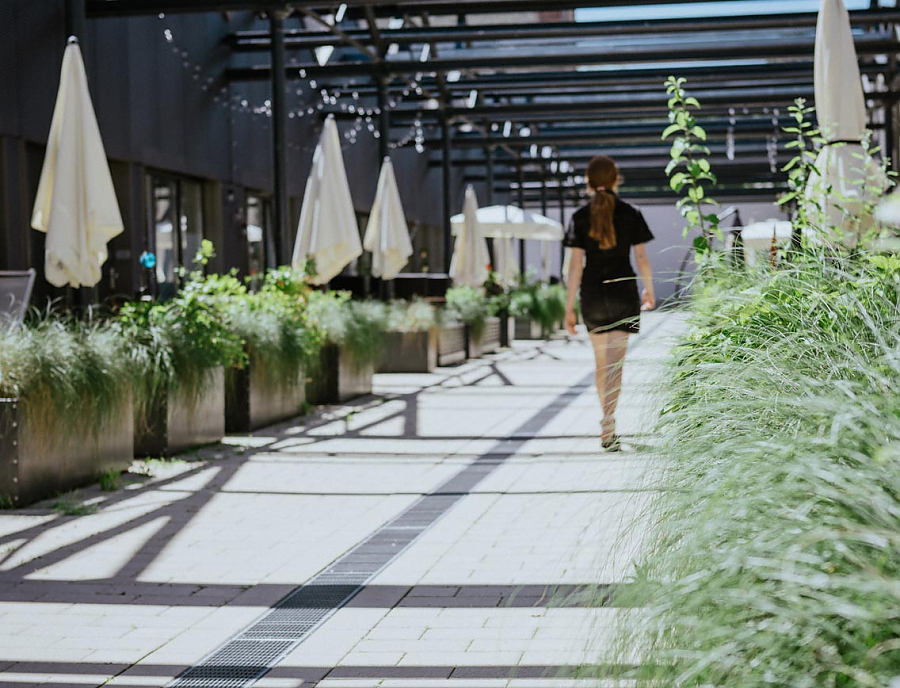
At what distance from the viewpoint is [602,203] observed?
7.23 m

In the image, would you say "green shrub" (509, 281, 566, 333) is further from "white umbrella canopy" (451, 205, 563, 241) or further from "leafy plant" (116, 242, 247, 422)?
"leafy plant" (116, 242, 247, 422)

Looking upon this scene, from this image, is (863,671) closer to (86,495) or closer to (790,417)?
(790,417)

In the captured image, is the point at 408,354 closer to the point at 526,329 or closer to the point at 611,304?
the point at 611,304

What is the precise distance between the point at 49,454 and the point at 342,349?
484 cm

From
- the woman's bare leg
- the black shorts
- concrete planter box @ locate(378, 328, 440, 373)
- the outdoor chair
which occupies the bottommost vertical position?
concrete planter box @ locate(378, 328, 440, 373)

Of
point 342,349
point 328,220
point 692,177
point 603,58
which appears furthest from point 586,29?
point 692,177

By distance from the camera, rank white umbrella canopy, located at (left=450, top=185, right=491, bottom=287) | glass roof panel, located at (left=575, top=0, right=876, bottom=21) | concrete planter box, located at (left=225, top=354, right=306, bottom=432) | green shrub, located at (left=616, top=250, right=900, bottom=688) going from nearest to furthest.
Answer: green shrub, located at (left=616, top=250, right=900, bottom=688) → concrete planter box, located at (left=225, top=354, right=306, bottom=432) → glass roof panel, located at (left=575, top=0, right=876, bottom=21) → white umbrella canopy, located at (left=450, top=185, right=491, bottom=287)

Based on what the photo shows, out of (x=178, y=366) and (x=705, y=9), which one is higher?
(x=705, y=9)

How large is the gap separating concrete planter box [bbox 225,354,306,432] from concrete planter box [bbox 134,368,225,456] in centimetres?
63

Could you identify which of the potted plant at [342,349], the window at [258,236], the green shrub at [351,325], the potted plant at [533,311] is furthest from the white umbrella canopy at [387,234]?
the potted plant at [533,311]

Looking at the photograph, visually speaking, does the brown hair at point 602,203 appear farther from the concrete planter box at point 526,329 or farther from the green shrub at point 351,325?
the concrete planter box at point 526,329

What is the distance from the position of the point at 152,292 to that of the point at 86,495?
7878 mm

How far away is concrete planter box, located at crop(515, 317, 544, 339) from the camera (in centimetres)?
2302

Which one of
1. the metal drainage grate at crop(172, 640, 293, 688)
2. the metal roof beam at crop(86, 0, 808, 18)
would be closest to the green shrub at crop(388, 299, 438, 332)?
the metal roof beam at crop(86, 0, 808, 18)
